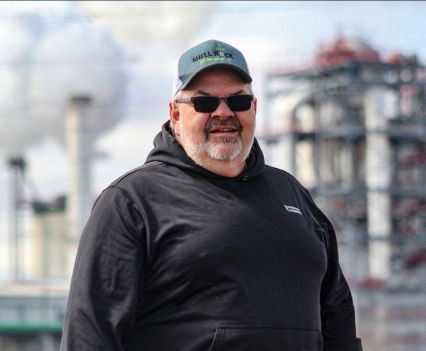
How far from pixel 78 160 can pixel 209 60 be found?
3084 cm

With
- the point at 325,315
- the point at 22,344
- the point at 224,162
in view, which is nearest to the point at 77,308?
the point at 224,162

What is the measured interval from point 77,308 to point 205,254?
0.23 metres

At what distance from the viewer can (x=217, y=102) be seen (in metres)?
Answer: 2.04

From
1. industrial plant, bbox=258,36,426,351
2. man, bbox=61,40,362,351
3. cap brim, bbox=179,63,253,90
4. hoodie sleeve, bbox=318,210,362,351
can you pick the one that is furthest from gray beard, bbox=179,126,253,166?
industrial plant, bbox=258,36,426,351

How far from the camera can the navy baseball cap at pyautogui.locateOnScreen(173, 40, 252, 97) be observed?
2.04m

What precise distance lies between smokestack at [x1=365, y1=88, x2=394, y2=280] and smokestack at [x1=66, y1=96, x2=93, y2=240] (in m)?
7.73

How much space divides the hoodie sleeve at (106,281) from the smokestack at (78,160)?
2982 centimetres

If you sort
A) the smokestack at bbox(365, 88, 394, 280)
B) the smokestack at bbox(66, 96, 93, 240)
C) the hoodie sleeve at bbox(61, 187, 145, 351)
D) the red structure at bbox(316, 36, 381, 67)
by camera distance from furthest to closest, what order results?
the smokestack at bbox(66, 96, 93, 240) < the smokestack at bbox(365, 88, 394, 280) < the red structure at bbox(316, 36, 381, 67) < the hoodie sleeve at bbox(61, 187, 145, 351)

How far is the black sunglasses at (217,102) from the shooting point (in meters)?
2.04

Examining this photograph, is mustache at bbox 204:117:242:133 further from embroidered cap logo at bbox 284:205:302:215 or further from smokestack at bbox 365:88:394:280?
smokestack at bbox 365:88:394:280

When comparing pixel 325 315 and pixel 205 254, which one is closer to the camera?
pixel 205 254

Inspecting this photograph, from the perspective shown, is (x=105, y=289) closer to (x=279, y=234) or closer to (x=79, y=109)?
(x=279, y=234)

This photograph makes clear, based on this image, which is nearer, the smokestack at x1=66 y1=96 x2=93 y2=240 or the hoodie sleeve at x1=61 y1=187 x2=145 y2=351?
the hoodie sleeve at x1=61 y1=187 x2=145 y2=351

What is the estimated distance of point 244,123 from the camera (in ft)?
6.75
